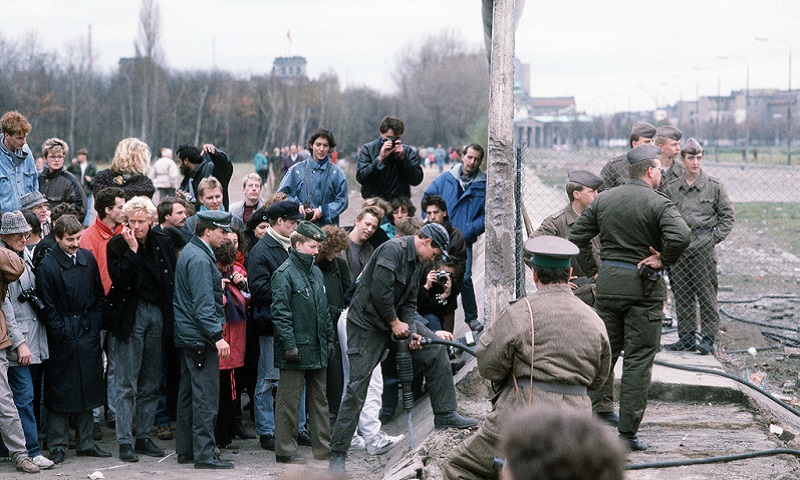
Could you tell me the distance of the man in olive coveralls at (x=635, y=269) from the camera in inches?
279

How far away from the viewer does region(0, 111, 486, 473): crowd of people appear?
7480 millimetres

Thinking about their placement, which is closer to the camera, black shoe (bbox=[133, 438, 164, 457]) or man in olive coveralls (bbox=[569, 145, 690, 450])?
man in olive coveralls (bbox=[569, 145, 690, 450])

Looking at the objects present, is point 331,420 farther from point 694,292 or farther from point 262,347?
point 694,292

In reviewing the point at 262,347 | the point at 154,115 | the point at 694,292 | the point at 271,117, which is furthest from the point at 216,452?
the point at 271,117

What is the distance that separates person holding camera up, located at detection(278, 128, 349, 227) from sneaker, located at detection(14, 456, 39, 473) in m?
3.98

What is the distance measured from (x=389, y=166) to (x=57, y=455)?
472cm

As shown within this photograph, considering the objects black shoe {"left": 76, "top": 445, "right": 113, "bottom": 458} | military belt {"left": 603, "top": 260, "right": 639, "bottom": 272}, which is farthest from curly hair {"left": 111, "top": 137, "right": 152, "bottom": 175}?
military belt {"left": 603, "top": 260, "right": 639, "bottom": 272}

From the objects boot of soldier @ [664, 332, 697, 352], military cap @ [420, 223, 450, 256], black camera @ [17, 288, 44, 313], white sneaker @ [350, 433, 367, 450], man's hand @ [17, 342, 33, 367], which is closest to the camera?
military cap @ [420, 223, 450, 256]

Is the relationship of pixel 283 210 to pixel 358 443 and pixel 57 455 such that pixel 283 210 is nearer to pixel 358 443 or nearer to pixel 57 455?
pixel 358 443

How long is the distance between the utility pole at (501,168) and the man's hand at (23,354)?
13.3ft

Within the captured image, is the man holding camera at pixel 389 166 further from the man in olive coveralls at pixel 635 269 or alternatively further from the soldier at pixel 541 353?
the soldier at pixel 541 353

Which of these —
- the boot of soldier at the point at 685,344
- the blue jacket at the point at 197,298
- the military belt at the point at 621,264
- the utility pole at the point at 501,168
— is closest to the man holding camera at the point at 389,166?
the utility pole at the point at 501,168

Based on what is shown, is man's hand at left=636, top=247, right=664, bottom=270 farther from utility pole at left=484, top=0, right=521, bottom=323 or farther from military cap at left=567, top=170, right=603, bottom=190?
utility pole at left=484, top=0, right=521, bottom=323

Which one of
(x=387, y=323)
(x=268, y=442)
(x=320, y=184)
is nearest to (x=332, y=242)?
(x=387, y=323)
